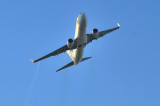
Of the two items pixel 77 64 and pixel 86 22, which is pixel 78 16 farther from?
pixel 77 64

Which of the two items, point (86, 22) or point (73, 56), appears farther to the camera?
point (73, 56)

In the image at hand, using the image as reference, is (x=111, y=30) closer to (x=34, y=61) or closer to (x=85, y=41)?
(x=85, y=41)

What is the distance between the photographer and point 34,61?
7594 centimetres

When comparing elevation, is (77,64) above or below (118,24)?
below

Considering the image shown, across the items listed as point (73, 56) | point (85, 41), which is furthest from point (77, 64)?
point (85, 41)

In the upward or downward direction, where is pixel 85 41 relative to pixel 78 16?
downward

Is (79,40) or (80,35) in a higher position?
(80,35)

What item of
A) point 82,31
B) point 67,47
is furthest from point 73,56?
point 82,31

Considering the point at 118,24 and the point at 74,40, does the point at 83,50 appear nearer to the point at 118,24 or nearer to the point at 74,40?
the point at 74,40

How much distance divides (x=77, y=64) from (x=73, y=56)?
9.97ft

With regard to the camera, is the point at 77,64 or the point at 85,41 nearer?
the point at 85,41

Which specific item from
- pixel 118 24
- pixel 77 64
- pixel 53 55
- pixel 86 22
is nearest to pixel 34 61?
pixel 53 55

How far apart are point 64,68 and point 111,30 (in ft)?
49.7

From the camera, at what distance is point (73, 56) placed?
253ft
